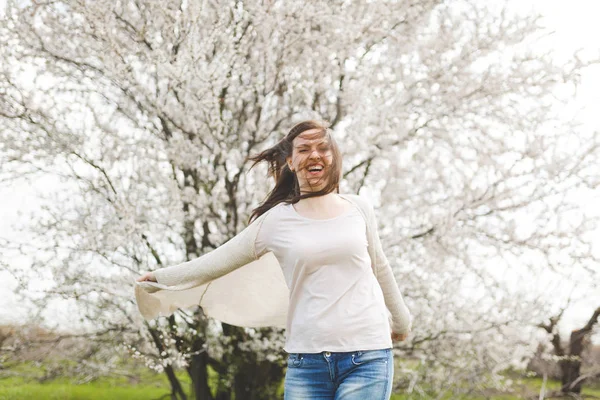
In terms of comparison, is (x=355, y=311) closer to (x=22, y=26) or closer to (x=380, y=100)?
(x=380, y=100)

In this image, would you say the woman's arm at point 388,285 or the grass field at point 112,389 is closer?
the woman's arm at point 388,285

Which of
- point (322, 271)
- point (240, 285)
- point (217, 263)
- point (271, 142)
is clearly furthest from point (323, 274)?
point (271, 142)

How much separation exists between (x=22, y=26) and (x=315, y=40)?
2.10 meters

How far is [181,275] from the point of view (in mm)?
2695

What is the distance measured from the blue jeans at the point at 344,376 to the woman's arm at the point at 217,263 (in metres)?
0.45

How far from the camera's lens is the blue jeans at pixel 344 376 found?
7.12 feet

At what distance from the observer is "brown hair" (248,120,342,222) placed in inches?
95.5

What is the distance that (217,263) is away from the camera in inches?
102

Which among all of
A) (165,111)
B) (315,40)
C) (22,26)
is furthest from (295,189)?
(22,26)

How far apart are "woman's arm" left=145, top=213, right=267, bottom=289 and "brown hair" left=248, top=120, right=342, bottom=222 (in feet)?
0.32

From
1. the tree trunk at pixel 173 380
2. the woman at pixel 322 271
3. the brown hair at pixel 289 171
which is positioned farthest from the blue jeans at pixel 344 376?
the tree trunk at pixel 173 380

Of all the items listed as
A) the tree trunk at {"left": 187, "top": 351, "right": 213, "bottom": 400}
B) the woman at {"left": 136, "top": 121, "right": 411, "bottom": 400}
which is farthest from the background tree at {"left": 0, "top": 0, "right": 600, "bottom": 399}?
the woman at {"left": 136, "top": 121, "right": 411, "bottom": 400}

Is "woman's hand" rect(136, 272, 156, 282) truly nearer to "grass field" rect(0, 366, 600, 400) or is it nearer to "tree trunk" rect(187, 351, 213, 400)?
"tree trunk" rect(187, 351, 213, 400)

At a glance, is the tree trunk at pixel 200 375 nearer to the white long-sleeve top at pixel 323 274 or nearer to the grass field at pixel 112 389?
the grass field at pixel 112 389
